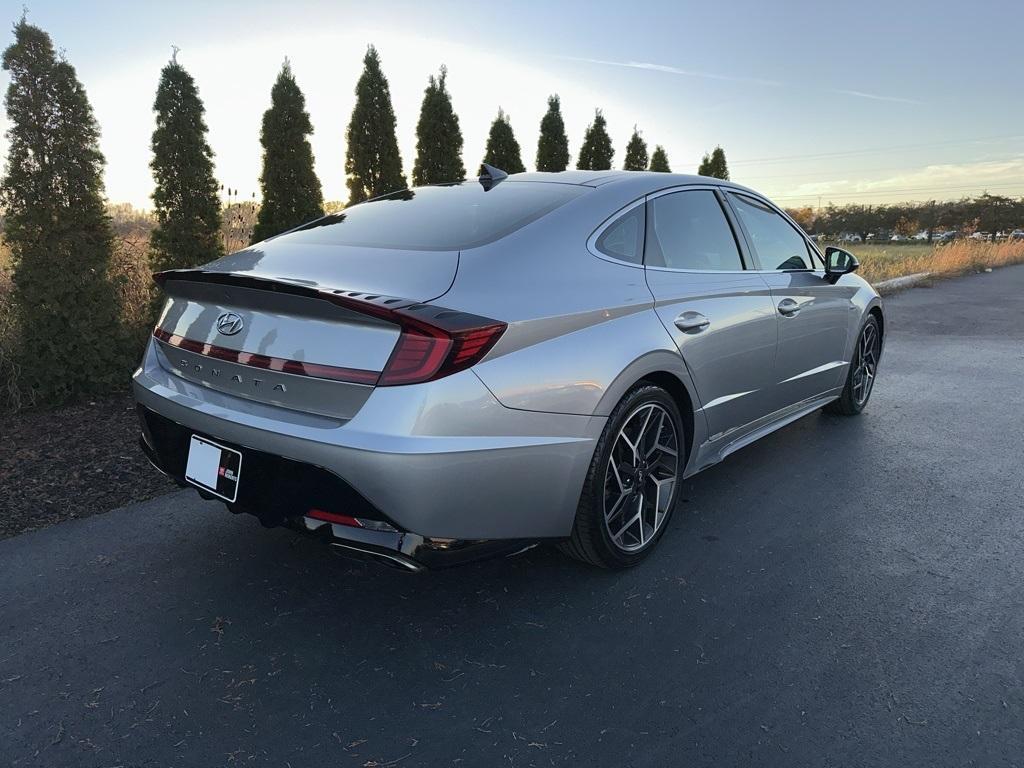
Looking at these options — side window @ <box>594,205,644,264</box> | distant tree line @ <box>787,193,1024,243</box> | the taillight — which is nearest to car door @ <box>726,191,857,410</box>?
side window @ <box>594,205,644,264</box>

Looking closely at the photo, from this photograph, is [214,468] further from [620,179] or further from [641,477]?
[620,179]

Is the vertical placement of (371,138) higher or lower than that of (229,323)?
higher

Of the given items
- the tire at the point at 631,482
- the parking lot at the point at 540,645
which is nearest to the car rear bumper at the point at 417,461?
the tire at the point at 631,482

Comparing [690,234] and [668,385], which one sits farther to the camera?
[690,234]

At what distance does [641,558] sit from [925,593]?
3.61 ft

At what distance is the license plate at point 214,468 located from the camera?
2457mm

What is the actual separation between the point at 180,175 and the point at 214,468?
4767mm

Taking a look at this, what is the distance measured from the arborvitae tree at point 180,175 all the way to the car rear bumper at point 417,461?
14.4 ft

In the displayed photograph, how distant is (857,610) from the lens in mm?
2719

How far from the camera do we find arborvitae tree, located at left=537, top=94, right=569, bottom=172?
13922 mm

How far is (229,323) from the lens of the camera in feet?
8.46

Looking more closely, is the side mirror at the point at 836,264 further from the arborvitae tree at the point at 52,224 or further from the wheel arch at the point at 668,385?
the arborvitae tree at the point at 52,224

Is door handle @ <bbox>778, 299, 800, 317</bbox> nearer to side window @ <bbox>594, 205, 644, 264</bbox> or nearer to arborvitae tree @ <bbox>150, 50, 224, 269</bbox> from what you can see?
side window @ <bbox>594, 205, 644, 264</bbox>

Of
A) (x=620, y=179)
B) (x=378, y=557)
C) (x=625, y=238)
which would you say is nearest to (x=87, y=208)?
(x=620, y=179)
